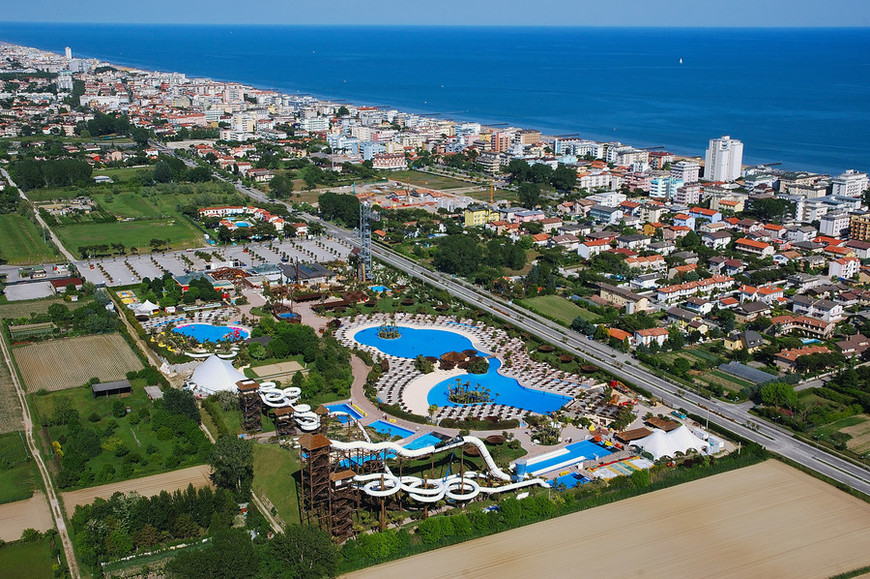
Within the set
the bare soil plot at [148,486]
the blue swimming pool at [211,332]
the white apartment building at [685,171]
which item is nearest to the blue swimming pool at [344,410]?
the bare soil plot at [148,486]

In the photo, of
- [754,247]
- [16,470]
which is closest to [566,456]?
[16,470]

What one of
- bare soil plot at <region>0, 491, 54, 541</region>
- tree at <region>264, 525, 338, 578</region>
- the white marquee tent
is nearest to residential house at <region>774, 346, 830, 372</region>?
the white marquee tent

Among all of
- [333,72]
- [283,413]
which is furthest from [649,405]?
[333,72]

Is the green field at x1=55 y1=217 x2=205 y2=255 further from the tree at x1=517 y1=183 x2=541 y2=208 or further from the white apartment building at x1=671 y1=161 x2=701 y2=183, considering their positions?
the white apartment building at x1=671 y1=161 x2=701 y2=183

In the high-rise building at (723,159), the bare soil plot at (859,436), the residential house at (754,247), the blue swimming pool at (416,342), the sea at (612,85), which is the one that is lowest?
the bare soil plot at (859,436)

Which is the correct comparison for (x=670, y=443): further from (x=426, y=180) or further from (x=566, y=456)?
(x=426, y=180)

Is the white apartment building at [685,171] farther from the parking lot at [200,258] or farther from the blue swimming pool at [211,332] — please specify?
the blue swimming pool at [211,332]
